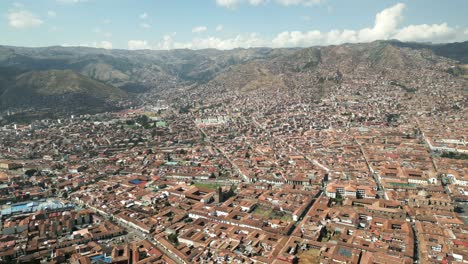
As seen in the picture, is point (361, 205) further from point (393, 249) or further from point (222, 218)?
point (222, 218)

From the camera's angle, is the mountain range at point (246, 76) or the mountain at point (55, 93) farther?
the mountain range at point (246, 76)

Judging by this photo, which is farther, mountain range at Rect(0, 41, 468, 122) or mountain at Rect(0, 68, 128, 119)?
mountain range at Rect(0, 41, 468, 122)

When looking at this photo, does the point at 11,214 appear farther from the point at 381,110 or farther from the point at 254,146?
the point at 381,110

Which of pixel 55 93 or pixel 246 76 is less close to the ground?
pixel 246 76

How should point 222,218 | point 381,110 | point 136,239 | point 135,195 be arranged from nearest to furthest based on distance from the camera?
point 136,239 → point 222,218 → point 135,195 → point 381,110

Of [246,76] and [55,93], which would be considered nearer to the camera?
[55,93]

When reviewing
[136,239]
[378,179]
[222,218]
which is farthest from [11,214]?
[378,179]

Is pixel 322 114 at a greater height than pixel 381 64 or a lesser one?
lesser

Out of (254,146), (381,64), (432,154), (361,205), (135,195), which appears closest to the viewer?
(361,205)

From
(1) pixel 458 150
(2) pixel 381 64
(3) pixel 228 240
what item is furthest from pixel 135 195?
A: (2) pixel 381 64

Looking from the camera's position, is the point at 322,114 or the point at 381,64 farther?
the point at 381,64
